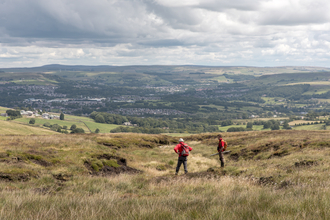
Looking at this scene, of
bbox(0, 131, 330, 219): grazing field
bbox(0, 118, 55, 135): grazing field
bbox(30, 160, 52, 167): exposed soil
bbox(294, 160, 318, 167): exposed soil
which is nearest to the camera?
bbox(0, 131, 330, 219): grazing field

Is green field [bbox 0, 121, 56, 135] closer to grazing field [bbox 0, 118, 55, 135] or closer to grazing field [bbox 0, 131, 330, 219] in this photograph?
grazing field [bbox 0, 118, 55, 135]

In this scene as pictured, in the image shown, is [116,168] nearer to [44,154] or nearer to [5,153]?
[44,154]

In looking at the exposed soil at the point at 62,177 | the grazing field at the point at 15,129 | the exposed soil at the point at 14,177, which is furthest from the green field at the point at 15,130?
the exposed soil at the point at 14,177

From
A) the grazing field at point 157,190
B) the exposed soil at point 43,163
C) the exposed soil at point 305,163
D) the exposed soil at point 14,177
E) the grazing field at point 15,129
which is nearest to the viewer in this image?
the grazing field at point 157,190

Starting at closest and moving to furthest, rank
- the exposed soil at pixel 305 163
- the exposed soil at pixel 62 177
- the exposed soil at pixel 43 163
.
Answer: the exposed soil at pixel 62 177 → the exposed soil at pixel 305 163 → the exposed soil at pixel 43 163

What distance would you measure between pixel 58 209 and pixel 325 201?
5.81 metres

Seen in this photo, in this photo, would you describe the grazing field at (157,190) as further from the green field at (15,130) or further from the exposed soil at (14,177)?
the green field at (15,130)

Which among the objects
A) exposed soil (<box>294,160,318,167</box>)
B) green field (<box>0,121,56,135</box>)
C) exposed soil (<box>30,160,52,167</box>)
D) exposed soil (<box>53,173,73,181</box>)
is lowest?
green field (<box>0,121,56,135</box>)

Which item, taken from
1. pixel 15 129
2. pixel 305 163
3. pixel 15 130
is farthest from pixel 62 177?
pixel 15 129

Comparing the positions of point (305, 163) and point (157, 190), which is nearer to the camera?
point (157, 190)

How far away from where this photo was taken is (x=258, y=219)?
4.49 metres

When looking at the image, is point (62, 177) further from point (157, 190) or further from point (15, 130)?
point (15, 130)

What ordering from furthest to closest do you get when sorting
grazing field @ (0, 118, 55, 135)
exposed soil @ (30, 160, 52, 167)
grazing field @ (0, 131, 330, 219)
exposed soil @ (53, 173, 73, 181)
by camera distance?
1. grazing field @ (0, 118, 55, 135)
2. exposed soil @ (30, 160, 52, 167)
3. exposed soil @ (53, 173, 73, 181)
4. grazing field @ (0, 131, 330, 219)

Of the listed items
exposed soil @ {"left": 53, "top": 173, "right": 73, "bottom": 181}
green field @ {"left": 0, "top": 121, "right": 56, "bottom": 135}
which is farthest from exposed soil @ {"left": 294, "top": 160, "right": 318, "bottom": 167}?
green field @ {"left": 0, "top": 121, "right": 56, "bottom": 135}
